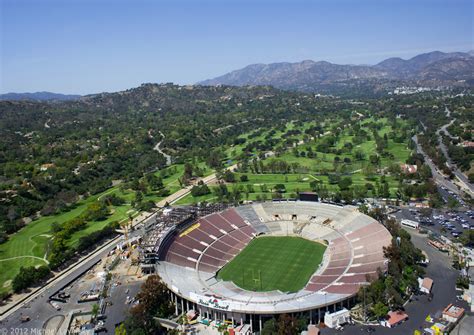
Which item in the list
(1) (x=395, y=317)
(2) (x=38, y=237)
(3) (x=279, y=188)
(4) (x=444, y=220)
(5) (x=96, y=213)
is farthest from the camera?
(3) (x=279, y=188)

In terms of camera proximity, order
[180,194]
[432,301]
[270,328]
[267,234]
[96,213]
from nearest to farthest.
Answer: [270,328], [432,301], [267,234], [96,213], [180,194]

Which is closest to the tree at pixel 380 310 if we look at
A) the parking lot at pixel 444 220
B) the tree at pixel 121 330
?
the tree at pixel 121 330

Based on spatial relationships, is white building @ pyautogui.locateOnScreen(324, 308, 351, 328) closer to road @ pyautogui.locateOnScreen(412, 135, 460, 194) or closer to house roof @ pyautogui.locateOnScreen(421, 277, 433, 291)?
house roof @ pyautogui.locateOnScreen(421, 277, 433, 291)

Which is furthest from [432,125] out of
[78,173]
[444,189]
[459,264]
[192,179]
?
[78,173]

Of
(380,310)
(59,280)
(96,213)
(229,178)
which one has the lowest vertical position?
(59,280)

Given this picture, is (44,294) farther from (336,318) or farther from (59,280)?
(336,318)

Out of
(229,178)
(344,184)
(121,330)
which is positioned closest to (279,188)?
(344,184)

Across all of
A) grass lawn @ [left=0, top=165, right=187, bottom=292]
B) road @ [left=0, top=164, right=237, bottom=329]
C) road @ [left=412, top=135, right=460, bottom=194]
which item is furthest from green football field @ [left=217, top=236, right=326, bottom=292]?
road @ [left=412, top=135, right=460, bottom=194]

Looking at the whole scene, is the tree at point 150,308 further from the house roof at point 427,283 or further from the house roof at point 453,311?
the house roof at point 453,311
